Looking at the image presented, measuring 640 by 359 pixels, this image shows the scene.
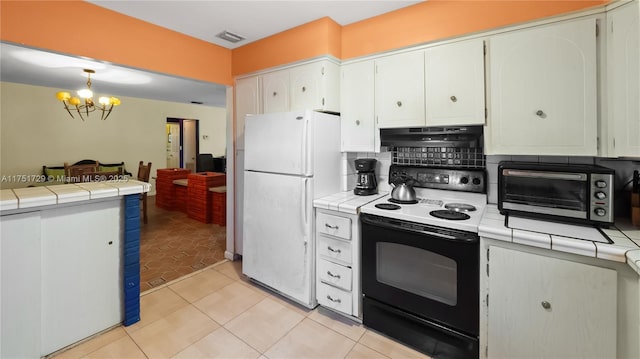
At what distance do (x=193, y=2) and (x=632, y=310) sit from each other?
3.28 metres

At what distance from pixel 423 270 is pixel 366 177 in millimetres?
963

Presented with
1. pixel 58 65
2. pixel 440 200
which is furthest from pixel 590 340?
pixel 58 65

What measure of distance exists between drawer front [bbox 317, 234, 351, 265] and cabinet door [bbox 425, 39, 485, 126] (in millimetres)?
1141

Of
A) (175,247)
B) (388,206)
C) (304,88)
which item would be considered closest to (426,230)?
(388,206)

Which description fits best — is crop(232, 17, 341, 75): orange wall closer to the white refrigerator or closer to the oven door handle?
the white refrigerator

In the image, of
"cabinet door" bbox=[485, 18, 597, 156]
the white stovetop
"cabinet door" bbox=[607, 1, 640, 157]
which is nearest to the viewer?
"cabinet door" bbox=[607, 1, 640, 157]

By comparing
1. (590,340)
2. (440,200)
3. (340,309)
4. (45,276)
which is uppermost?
(440,200)

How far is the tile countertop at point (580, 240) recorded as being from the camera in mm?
1236

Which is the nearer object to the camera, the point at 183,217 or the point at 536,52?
the point at 536,52

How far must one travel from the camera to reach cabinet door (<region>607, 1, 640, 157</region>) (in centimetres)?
138

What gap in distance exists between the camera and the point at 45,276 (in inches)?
69.2

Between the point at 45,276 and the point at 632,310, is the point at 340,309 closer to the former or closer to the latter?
the point at 632,310

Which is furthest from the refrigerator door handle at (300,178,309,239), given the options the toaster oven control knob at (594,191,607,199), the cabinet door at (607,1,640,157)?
the cabinet door at (607,1,640,157)

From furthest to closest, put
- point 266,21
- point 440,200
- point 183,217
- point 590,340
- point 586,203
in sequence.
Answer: point 183,217, point 266,21, point 440,200, point 586,203, point 590,340
